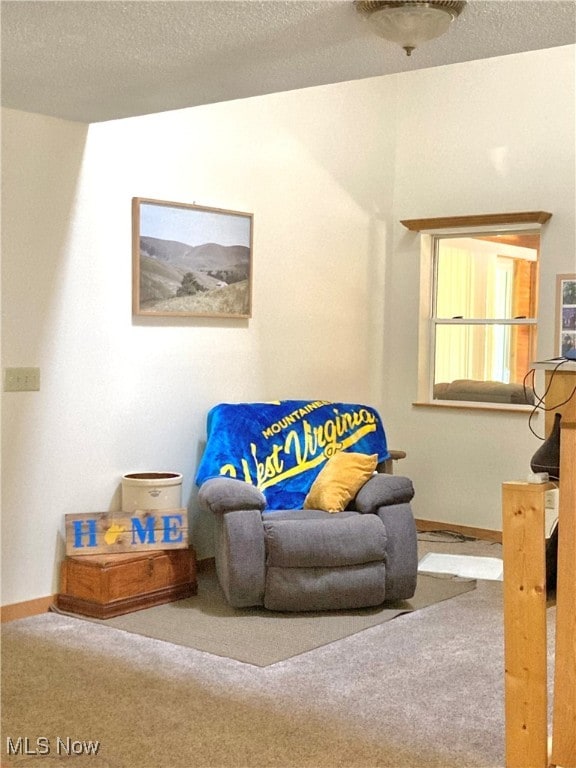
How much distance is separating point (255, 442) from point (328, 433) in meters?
0.49

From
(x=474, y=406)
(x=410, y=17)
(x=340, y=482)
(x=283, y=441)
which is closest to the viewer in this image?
(x=410, y=17)

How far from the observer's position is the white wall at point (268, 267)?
4492 mm

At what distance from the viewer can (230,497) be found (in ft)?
14.9

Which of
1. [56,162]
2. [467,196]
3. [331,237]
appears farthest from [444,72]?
[56,162]

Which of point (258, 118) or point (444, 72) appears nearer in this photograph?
point (258, 118)

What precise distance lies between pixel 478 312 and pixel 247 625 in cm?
293

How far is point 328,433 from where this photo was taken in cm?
550

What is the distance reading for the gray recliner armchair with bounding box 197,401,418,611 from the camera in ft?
14.7

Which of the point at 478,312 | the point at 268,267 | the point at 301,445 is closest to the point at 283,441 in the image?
the point at 301,445

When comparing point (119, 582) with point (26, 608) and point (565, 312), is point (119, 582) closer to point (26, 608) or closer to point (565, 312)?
point (26, 608)

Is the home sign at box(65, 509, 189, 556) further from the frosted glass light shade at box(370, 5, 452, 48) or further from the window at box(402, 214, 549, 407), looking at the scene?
the frosted glass light shade at box(370, 5, 452, 48)

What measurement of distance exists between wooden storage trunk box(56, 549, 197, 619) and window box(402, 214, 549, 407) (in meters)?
2.48

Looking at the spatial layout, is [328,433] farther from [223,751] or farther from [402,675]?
[223,751]

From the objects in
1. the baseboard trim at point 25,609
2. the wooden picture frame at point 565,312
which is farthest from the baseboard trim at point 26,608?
the wooden picture frame at point 565,312
